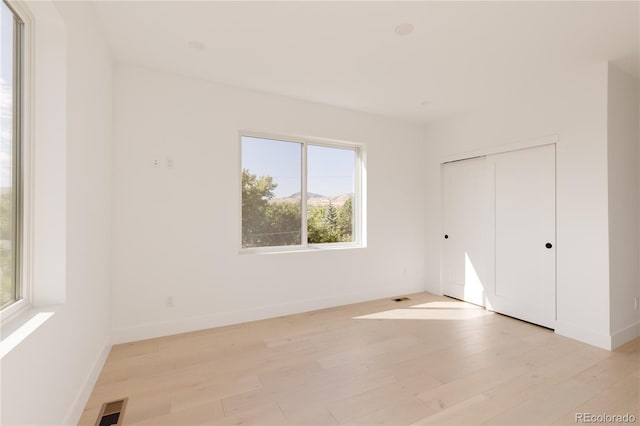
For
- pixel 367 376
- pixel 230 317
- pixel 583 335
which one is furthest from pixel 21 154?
pixel 583 335

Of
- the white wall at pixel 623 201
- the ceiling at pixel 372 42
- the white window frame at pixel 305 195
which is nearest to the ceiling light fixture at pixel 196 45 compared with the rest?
the ceiling at pixel 372 42

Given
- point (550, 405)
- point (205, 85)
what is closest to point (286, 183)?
point (205, 85)

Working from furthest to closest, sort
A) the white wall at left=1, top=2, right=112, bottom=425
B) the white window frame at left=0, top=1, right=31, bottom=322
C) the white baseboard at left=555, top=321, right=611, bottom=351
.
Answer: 1. the white baseboard at left=555, top=321, right=611, bottom=351
2. the white window frame at left=0, top=1, right=31, bottom=322
3. the white wall at left=1, top=2, right=112, bottom=425

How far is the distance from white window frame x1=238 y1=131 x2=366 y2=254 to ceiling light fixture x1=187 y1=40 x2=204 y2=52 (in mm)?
1024

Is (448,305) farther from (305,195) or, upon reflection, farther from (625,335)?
(305,195)

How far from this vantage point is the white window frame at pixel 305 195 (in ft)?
12.0

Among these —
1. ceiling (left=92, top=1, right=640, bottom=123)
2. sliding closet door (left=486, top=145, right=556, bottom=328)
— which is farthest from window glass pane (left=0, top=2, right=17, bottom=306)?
sliding closet door (left=486, top=145, right=556, bottom=328)

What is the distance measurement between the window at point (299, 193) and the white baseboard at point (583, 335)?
2.44 metres

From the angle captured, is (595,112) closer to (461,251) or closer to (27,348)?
(461,251)

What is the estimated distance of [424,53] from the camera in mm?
2664

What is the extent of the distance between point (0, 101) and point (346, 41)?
2215 millimetres

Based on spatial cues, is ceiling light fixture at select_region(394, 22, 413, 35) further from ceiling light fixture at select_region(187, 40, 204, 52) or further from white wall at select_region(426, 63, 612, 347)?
white wall at select_region(426, 63, 612, 347)

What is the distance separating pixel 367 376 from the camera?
229 cm

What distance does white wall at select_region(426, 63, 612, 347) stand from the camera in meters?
2.80
